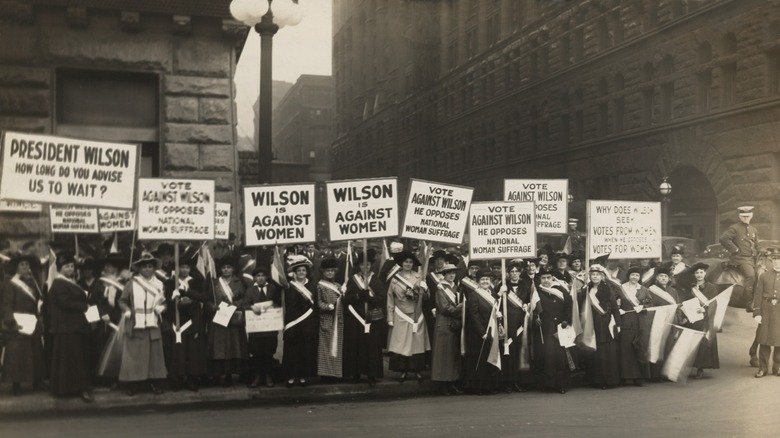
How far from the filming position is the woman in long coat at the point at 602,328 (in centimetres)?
1161

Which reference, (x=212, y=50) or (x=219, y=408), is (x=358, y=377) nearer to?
(x=219, y=408)

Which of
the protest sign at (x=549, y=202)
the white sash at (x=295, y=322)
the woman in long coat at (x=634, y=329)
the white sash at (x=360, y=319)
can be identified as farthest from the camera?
the protest sign at (x=549, y=202)

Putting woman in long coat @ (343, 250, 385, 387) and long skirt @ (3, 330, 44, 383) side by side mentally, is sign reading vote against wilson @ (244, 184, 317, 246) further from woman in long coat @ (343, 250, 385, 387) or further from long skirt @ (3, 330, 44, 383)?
long skirt @ (3, 330, 44, 383)

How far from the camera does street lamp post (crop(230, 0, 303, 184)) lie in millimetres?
10766

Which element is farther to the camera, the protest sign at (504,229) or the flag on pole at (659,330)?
the flag on pole at (659,330)

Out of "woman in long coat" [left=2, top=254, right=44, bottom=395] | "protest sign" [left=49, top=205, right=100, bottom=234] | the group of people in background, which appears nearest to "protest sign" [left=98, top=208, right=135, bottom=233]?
"protest sign" [left=49, top=205, right=100, bottom=234]

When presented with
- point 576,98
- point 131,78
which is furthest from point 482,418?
point 576,98

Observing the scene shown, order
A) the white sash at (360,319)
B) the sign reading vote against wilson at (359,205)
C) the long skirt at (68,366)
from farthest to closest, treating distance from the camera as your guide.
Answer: the sign reading vote against wilson at (359,205) → the white sash at (360,319) → the long skirt at (68,366)

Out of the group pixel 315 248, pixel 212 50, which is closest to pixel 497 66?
pixel 315 248

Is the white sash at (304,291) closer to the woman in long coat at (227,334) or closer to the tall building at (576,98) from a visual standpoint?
the woman in long coat at (227,334)

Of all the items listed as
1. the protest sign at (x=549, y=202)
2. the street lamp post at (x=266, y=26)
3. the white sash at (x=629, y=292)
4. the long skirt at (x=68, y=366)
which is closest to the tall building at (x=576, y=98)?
the street lamp post at (x=266, y=26)

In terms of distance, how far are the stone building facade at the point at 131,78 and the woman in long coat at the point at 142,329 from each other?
3754 mm

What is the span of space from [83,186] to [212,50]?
500cm

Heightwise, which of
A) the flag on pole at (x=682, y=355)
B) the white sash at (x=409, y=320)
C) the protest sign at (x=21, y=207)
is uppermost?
the protest sign at (x=21, y=207)
